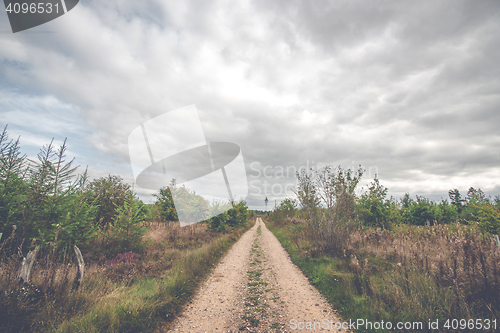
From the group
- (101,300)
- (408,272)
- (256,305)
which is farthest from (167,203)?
(408,272)

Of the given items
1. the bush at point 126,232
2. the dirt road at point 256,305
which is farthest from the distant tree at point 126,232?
the dirt road at point 256,305

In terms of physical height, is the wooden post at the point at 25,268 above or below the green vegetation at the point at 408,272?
above

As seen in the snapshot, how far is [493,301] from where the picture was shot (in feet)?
13.0

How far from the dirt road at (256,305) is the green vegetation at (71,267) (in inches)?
22.1

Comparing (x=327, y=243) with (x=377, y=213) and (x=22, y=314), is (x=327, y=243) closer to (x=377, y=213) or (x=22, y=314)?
(x=377, y=213)

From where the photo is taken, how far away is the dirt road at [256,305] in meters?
4.28

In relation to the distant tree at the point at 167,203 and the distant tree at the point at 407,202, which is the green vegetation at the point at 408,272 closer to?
the distant tree at the point at 167,203

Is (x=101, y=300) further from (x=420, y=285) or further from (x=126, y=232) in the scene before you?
(x=420, y=285)

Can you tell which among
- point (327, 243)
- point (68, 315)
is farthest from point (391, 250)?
point (68, 315)

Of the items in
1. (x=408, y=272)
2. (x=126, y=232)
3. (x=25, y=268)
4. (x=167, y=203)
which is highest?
(x=167, y=203)

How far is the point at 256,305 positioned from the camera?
524 cm

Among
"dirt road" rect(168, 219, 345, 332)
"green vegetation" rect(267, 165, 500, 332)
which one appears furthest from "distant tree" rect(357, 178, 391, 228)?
"dirt road" rect(168, 219, 345, 332)

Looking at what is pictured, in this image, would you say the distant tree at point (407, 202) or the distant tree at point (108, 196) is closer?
the distant tree at point (108, 196)

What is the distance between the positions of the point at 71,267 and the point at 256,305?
5.67m
